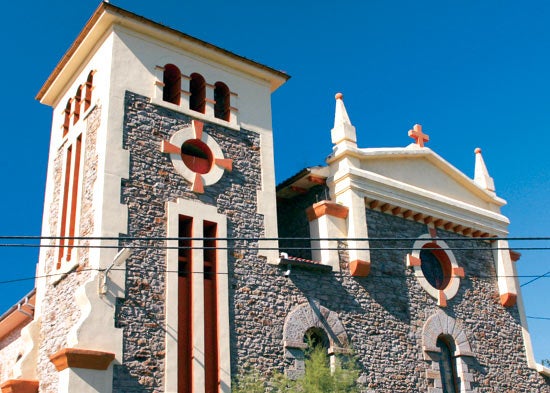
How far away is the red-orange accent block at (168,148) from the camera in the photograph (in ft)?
53.2

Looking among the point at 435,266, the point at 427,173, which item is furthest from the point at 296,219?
the point at 427,173

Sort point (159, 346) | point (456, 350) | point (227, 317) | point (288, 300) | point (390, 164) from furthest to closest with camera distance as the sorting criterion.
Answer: point (390, 164) < point (456, 350) < point (288, 300) < point (227, 317) < point (159, 346)

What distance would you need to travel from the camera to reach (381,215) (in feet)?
62.8

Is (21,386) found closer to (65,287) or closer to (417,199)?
(65,287)

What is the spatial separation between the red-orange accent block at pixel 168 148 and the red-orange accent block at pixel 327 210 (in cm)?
391

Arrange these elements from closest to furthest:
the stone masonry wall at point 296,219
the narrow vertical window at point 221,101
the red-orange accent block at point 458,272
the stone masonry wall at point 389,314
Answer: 1. the stone masonry wall at point 389,314
2. the narrow vertical window at point 221,101
3. the stone masonry wall at point 296,219
4. the red-orange accent block at point 458,272

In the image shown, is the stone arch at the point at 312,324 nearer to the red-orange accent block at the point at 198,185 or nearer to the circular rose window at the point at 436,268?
the circular rose window at the point at 436,268

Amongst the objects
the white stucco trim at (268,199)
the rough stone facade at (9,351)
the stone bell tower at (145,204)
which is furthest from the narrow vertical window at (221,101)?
the rough stone facade at (9,351)

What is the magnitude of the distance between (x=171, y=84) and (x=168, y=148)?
2.26 metres

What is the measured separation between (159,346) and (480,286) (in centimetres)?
1030

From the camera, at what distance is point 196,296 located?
15086 mm

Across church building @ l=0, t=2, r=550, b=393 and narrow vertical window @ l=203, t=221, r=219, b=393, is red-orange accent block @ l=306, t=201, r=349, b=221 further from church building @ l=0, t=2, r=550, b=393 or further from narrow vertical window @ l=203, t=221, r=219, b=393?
narrow vertical window @ l=203, t=221, r=219, b=393

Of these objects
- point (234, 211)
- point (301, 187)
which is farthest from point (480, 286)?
point (234, 211)

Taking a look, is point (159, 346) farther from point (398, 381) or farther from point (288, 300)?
point (398, 381)
